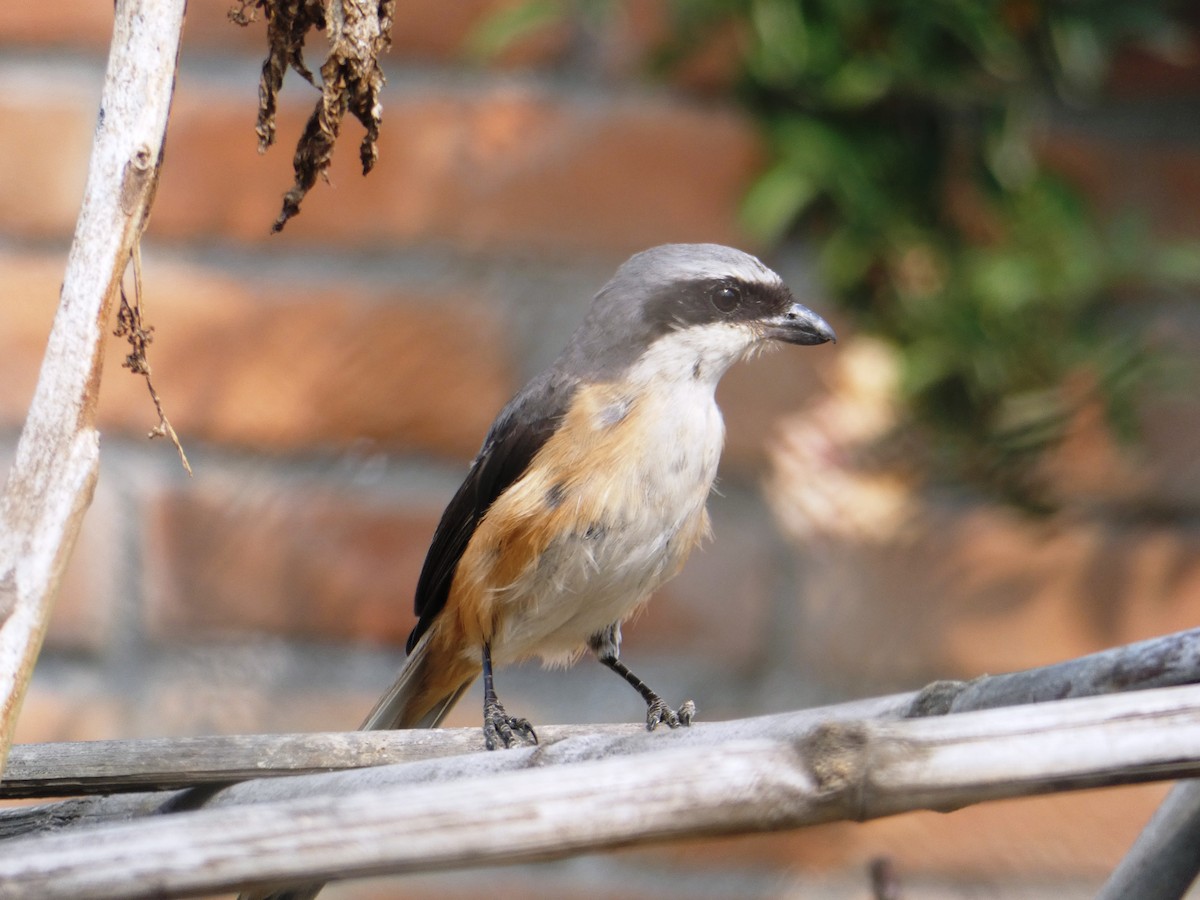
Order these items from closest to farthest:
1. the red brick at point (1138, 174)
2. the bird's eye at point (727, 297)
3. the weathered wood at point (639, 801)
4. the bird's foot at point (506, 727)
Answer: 1. the weathered wood at point (639, 801)
2. the bird's foot at point (506, 727)
3. the bird's eye at point (727, 297)
4. the red brick at point (1138, 174)

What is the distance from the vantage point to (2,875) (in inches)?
23.9

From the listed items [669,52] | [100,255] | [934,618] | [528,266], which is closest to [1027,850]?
[934,618]

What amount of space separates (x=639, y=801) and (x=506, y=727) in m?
1.07

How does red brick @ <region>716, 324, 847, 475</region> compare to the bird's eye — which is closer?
the bird's eye

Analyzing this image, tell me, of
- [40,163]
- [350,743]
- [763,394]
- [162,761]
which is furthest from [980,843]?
[40,163]

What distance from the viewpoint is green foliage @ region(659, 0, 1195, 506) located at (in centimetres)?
184

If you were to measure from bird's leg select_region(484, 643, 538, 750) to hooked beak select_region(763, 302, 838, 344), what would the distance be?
54 centimetres

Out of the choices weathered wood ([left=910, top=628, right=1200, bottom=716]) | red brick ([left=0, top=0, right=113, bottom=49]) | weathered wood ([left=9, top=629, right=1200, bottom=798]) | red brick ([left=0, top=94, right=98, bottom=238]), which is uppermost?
red brick ([left=0, top=0, right=113, bottom=49])

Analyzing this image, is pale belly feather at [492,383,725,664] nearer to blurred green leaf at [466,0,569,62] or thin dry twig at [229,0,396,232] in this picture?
blurred green leaf at [466,0,569,62]

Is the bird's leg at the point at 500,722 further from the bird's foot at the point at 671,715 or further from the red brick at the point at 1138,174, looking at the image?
the red brick at the point at 1138,174

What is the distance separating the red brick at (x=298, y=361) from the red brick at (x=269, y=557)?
0.08 metres

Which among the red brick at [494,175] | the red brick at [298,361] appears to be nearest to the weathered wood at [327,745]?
the red brick at [298,361]

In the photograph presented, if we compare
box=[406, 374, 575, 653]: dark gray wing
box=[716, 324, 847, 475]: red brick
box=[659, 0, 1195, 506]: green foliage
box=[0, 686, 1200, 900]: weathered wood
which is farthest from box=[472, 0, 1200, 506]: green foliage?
box=[0, 686, 1200, 900]: weathered wood

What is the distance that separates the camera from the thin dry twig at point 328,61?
92cm
